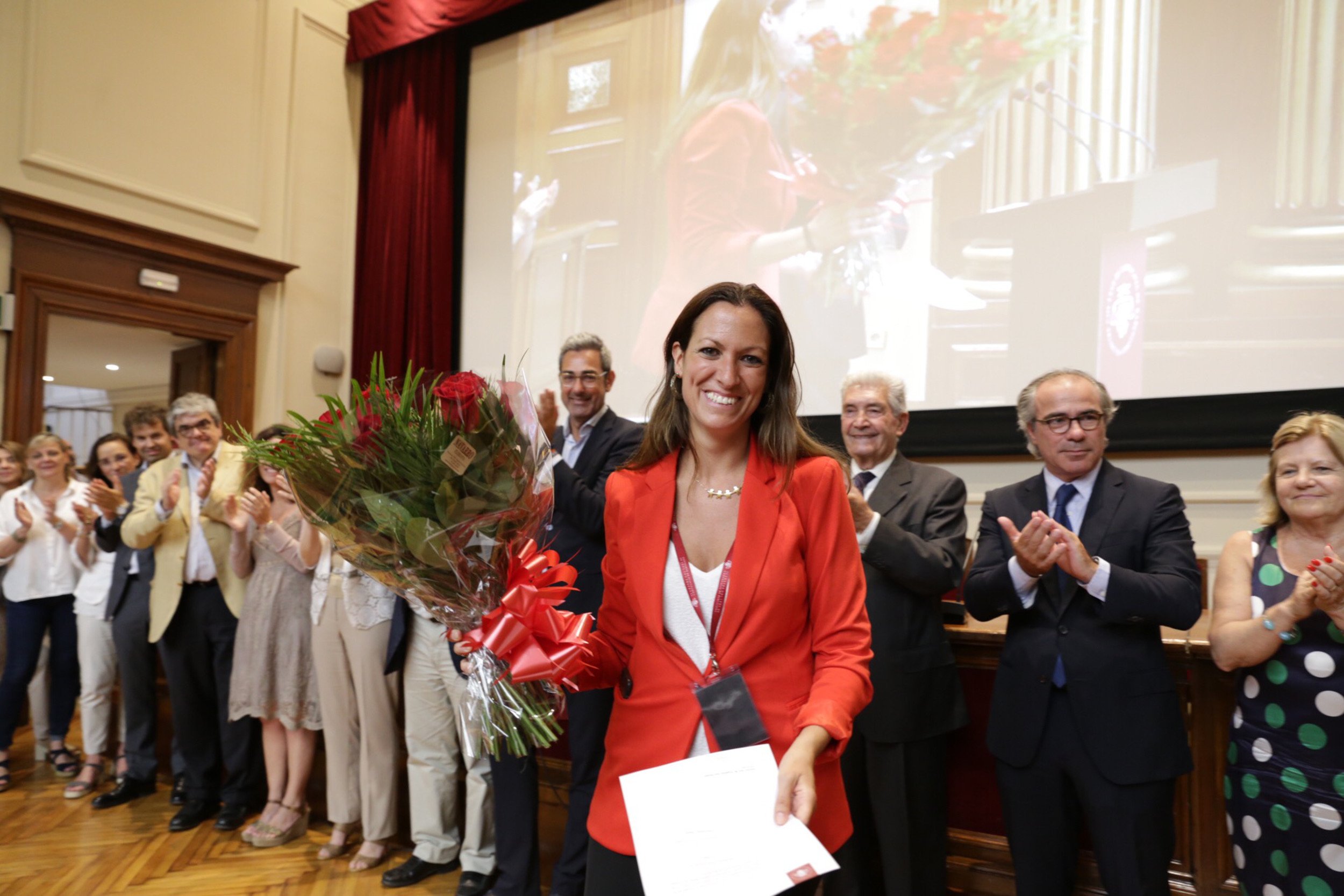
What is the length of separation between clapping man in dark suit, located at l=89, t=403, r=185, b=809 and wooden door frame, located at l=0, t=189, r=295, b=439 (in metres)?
1.54

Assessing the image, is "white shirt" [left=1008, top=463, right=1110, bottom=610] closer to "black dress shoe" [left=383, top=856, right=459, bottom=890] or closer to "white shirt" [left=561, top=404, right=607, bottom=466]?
"white shirt" [left=561, top=404, right=607, bottom=466]

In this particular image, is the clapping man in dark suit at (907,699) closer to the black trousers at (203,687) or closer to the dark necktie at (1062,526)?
the dark necktie at (1062,526)

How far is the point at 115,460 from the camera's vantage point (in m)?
4.46

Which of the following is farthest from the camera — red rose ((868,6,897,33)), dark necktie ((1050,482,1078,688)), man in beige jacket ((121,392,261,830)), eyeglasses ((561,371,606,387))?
red rose ((868,6,897,33))

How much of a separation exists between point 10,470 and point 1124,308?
5.61 meters

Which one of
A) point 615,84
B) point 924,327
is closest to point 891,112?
point 924,327

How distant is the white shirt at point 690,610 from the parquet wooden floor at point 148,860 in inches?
85.2

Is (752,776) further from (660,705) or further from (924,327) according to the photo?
(924,327)

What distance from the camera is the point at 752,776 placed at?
114 centimetres

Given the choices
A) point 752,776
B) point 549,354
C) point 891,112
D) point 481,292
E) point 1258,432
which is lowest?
point 752,776

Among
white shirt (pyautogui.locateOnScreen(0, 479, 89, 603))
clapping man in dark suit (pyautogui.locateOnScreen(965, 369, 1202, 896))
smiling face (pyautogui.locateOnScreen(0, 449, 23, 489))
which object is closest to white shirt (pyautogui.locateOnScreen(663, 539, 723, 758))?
clapping man in dark suit (pyautogui.locateOnScreen(965, 369, 1202, 896))

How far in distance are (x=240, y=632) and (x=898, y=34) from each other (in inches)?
171

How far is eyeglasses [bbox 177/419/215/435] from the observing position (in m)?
3.68

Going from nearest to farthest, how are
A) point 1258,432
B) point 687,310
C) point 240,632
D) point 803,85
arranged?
point 687,310 → point 240,632 → point 1258,432 → point 803,85
